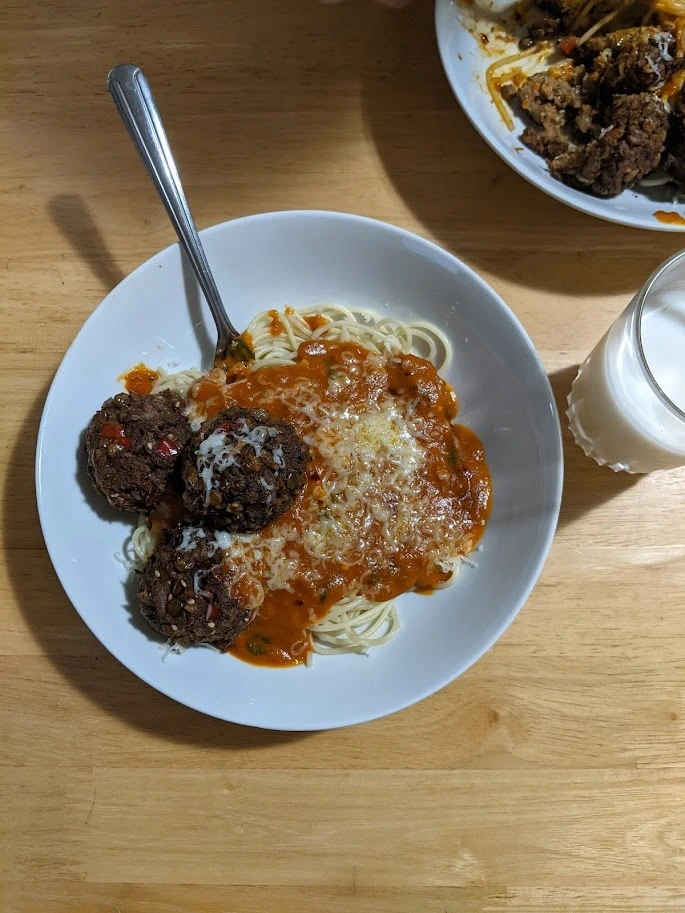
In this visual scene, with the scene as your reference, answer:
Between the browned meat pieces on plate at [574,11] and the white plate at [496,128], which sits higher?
the browned meat pieces on plate at [574,11]

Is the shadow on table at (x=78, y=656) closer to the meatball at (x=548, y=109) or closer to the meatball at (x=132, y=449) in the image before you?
the meatball at (x=132, y=449)

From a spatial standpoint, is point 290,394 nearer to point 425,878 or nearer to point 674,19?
point 425,878

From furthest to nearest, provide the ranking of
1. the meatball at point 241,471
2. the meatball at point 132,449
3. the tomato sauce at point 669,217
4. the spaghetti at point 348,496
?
the tomato sauce at point 669,217 < the spaghetti at point 348,496 < the meatball at point 132,449 < the meatball at point 241,471

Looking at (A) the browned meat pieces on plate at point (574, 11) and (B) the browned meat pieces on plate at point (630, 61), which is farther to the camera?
(A) the browned meat pieces on plate at point (574, 11)

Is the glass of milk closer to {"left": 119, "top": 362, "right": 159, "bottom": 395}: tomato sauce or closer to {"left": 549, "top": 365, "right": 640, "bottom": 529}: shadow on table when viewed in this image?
{"left": 549, "top": 365, "right": 640, "bottom": 529}: shadow on table

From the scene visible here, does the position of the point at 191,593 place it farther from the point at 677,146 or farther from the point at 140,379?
the point at 677,146

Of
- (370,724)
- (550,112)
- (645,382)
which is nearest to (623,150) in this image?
(550,112)

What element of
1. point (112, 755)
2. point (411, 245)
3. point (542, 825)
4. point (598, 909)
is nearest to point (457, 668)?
point (542, 825)

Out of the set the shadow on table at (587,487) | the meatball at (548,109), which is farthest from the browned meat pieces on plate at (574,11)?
the shadow on table at (587,487)
